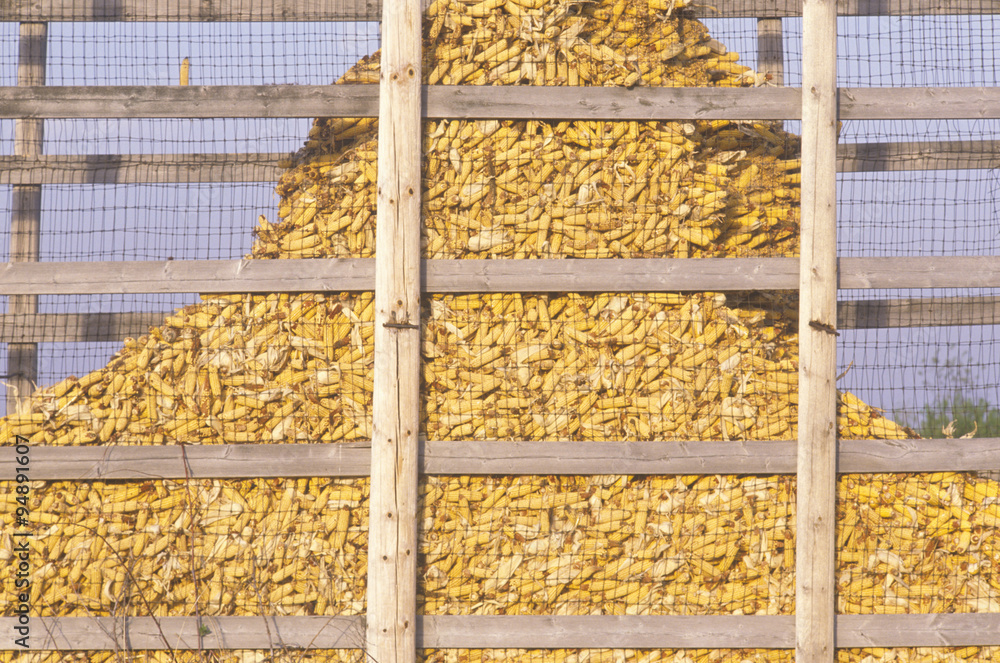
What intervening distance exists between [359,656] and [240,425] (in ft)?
3.87

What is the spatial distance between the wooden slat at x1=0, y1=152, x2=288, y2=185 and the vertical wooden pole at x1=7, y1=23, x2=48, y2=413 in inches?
3.3

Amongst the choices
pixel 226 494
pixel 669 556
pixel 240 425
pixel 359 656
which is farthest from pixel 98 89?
pixel 669 556

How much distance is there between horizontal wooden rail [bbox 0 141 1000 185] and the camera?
14.7 ft

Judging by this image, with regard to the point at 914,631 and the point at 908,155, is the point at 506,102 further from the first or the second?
the point at 914,631

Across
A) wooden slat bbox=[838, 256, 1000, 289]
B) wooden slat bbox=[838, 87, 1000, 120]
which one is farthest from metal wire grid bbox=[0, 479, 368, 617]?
wooden slat bbox=[838, 87, 1000, 120]

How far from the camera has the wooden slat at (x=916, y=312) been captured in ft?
14.7

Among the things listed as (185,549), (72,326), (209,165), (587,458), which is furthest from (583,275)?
(72,326)

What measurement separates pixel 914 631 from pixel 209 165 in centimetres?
451

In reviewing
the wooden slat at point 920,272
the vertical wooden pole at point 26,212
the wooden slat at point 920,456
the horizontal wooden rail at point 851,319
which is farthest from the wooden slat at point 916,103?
the vertical wooden pole at point 26,212

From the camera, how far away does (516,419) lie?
3.48m

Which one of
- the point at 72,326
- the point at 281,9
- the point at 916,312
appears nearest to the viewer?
the point at 281,9

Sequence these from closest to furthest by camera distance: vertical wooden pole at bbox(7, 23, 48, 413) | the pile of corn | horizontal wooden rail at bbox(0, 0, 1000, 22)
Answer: the pile of corn → horizontal wooden rail at bbox(0, 0, 1000, 22) → vertical wooden pole at bbox(7, 23, 48, 413)

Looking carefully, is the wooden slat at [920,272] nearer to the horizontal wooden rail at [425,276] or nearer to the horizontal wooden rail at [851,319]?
the horizontal wooden rail at [425,276]

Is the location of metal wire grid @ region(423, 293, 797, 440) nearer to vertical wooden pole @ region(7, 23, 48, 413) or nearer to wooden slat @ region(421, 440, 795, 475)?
wooden slat @ region(421, 440, 795, 475)
